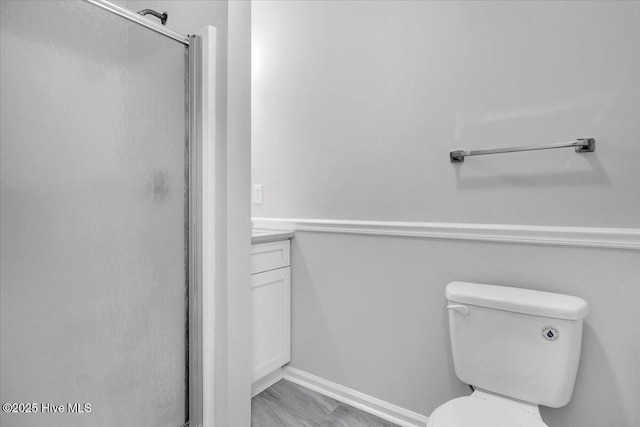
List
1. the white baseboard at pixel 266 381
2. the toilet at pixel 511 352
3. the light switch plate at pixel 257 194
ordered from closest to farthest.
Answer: the toilet at pixel 511 352 < the white baseboard at pixel 266 381 < the light switch plate at pixel 257 194

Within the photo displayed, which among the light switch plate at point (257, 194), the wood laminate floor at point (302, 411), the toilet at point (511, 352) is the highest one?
the light switch plate at point (257, 194)

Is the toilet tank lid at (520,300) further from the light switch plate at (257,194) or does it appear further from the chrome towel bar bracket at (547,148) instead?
the light switch plate at (257,194)

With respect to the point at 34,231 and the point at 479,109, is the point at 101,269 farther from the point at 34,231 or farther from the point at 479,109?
the point at 479,109

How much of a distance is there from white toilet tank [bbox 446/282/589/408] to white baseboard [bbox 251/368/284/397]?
1.01 metres

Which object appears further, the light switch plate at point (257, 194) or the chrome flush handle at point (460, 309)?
the light switch plate at point (257, 194)

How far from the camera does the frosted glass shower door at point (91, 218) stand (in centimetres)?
86

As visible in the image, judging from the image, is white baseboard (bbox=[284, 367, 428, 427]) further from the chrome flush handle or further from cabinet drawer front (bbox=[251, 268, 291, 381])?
the chrome flush handle

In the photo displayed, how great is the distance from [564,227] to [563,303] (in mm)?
266

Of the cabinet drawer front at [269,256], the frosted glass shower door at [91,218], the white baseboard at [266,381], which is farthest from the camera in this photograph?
the white baseboard at [266,381]

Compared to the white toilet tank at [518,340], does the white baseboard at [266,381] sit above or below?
below

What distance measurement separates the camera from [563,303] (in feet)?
3.42

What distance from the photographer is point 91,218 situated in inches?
39.3

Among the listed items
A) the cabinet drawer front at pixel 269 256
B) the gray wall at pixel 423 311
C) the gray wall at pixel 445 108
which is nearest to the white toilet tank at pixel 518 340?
the gray wall at pixel 423 311

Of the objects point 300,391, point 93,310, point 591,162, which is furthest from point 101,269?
point 591,162
